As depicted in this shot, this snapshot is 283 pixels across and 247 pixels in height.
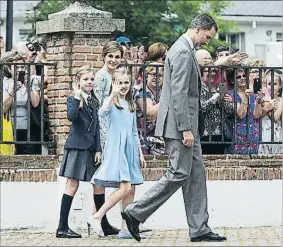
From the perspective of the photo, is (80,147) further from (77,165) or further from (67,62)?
(67,62)

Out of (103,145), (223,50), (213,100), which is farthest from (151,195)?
(223,50)

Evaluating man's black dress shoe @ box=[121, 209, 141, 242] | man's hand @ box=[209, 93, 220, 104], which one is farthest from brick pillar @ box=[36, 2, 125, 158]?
man's black dress shoe @ box=[121, 209, 141, 242]

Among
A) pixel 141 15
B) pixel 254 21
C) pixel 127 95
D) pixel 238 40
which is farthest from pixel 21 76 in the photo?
pixel 238 40

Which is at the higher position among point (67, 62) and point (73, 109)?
point (67, 62)

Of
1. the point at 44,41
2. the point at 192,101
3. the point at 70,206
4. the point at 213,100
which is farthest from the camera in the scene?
the point at 44,41

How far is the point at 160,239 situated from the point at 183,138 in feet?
3.97

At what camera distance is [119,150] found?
1255 centimetres

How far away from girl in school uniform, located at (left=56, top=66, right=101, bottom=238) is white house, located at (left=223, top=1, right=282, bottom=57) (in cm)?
4218

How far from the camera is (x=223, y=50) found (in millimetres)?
14609

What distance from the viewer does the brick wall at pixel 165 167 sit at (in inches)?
530

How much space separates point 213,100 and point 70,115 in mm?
1954

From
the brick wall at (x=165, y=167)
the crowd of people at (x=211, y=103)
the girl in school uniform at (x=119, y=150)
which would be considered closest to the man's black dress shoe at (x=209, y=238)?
the girl in school uniform at (x=119, y=150)

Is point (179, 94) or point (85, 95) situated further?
point (85, 95)

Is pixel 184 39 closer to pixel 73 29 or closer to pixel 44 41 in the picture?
pixel 73 29
